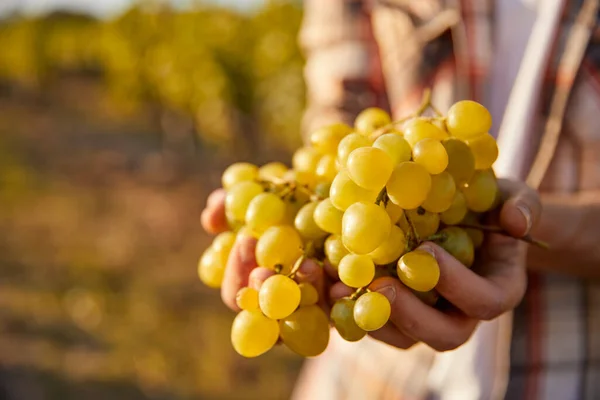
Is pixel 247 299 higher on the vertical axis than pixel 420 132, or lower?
lower

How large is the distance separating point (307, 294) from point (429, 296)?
0.57 ft

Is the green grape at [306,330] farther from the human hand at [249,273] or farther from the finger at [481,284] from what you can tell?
the finger at [481,284]

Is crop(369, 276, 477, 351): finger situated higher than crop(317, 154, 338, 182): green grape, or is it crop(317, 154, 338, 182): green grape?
crop(317, 154, 338, 182): green grape

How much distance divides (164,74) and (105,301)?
3504 millimetres

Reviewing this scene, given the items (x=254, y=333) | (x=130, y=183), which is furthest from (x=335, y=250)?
(x=130, y=183)

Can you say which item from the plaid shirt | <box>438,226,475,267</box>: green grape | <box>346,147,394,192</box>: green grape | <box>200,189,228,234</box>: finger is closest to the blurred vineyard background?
the plaid shirt

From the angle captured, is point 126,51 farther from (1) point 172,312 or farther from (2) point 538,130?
(2) point 538,130

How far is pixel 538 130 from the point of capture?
1.18 metres

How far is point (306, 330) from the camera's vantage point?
0.84 m

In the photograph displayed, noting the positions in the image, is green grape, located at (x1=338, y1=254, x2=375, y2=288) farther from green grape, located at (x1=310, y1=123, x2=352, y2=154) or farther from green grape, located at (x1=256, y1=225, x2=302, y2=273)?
green grape, located at (x1=310, y1=123, x2=352, y2=154)

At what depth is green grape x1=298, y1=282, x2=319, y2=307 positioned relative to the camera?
2.77ft

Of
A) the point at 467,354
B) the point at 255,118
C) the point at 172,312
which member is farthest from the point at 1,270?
the point at 467,354

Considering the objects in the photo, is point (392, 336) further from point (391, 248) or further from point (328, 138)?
point (328, 138)

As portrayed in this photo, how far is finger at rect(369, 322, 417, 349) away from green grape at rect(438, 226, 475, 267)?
0.14 meters
